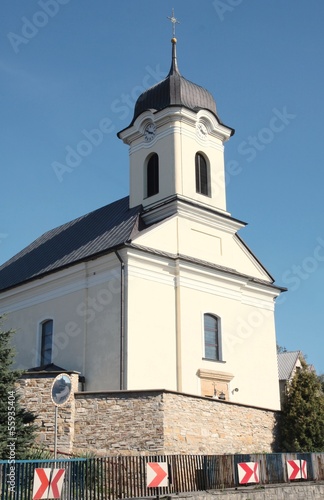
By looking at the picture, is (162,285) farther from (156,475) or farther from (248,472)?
(156,475)

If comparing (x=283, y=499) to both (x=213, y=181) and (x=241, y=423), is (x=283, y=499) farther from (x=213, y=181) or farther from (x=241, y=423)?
(x=213, y=181)

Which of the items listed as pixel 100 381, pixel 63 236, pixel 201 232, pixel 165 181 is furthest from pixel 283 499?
pixel 63 236

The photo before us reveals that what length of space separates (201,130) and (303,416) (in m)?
13.3

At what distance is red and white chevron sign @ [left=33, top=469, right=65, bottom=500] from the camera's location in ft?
40.4

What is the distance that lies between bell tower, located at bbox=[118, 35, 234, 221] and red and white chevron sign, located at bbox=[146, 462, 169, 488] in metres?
14.3

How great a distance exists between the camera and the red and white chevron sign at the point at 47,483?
40.4 ft

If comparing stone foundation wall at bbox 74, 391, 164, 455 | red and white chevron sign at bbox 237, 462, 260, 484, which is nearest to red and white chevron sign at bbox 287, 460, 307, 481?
red and white chevron sign at bbox 237, 462, 260, 484

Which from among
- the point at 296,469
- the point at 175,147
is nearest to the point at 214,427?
the point at 296,469

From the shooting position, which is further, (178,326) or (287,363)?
(287,363)

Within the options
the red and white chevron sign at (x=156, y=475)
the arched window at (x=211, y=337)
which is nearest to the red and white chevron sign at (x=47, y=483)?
the red and white chevron sign at (x=156, y=475)

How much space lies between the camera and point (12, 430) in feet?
53.8

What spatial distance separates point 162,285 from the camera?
25.2 metres

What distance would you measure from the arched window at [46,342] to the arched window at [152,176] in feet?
23.5

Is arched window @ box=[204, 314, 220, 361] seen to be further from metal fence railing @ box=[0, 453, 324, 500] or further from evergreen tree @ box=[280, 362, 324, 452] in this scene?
metal fence railing @ box=[0, 453, 324, 500]
